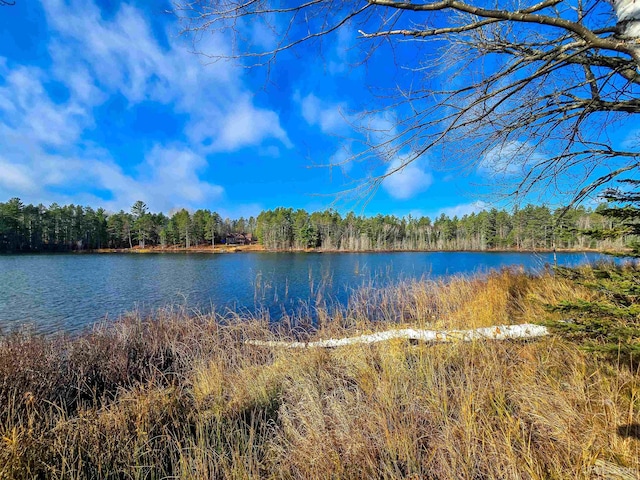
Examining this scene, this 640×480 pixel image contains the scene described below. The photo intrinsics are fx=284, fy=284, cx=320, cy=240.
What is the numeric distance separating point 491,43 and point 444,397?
2.78 meters

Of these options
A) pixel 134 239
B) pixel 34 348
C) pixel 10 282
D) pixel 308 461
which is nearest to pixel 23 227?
pixel 134 239

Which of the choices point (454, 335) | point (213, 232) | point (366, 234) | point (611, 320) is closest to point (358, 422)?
point (454, 335)

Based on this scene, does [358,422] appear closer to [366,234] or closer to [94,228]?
[366,234]

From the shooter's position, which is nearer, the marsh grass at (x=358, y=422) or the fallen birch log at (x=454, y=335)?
the marsh grass at (x=358, y=422)

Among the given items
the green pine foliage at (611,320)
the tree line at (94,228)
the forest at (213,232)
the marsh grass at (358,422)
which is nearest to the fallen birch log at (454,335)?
the marsh grass at (358,422)

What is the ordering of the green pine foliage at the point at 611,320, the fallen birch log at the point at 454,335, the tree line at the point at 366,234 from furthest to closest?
the tree line at the point at 366,234 → the fallen birch log at the point at 454,335 → the green pine foliage at the point at 611,320

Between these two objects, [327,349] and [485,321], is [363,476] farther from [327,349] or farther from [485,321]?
[485,321]

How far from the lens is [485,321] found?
5.07 meters

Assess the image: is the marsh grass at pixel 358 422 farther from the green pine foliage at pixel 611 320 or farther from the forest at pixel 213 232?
the forest at pixel 213 232

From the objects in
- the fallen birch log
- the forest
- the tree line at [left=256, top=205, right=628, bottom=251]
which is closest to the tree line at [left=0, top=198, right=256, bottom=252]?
the forest

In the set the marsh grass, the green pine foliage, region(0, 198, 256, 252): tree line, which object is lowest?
the marsh grass

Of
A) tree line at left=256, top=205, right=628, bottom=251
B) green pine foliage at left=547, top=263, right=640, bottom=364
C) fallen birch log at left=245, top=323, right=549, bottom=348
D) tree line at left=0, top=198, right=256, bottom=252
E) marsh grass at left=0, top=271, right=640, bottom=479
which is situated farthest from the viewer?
tree line at left=256, top=205, right=628, bottom=251

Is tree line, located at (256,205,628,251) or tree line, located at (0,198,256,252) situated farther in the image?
tree line, located at (256,205,628,251)

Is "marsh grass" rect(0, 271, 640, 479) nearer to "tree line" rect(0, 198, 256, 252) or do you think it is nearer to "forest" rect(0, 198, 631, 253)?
"forest" rect(0, 198, 631, 253)
